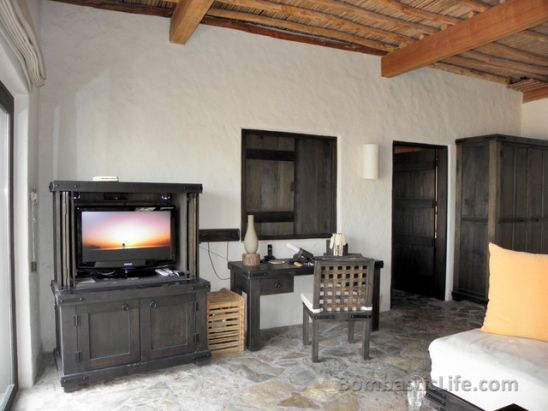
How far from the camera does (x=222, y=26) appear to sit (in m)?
4.10

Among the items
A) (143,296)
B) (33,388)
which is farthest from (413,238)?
(33,388)

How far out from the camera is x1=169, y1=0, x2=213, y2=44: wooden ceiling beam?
10.5 ft

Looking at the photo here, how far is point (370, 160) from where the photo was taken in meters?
4.79

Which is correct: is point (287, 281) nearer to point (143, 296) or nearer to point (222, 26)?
point (143, 296)

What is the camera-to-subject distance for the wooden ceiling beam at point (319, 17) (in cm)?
362

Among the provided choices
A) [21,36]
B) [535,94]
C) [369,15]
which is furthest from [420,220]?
[21,36]

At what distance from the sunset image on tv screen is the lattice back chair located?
135 centimetres

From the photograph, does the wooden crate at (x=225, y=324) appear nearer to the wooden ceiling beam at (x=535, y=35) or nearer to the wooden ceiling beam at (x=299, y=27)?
the wooden ceiling beam at (x=299, y=27)

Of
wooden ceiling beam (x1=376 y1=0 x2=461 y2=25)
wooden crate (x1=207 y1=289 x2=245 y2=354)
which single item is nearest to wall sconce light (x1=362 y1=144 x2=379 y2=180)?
wooden ceiling beam (x1=376 y1=0 x2=461 y2=25)

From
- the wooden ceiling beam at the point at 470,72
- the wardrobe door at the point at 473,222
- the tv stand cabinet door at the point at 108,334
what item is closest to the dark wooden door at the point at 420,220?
the wardrobe door at the point at 473,222

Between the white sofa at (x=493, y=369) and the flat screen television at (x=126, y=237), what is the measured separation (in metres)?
2.23

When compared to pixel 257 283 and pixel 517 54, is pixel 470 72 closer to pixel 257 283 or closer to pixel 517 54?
pixel 517 54

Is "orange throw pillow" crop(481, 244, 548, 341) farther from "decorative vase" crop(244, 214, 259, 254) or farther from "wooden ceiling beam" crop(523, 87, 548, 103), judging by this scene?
"wooden ceiling beam" crop(523, 87, 548, 103)

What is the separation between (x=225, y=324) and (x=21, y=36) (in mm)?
2587
